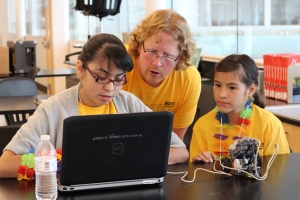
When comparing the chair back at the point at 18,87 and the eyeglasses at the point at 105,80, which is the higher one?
the eyeglasses at the point at 105,80

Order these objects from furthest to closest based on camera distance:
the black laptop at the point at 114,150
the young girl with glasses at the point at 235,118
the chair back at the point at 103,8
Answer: the chair back at the point at 103,8, the young girl with glasses at the point at 235,118, the black laptop at the point at 114,150

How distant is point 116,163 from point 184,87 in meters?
0.96

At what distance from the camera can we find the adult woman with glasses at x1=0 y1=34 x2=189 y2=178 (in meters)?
1.77

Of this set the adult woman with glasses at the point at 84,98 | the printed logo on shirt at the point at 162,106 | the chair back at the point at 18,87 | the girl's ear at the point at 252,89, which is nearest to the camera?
the adult woman with glasses at the point at 84,98

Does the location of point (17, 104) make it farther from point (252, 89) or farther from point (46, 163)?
point (46, 163)

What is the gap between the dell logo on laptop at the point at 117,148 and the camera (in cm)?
158

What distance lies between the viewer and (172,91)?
246 centimetres

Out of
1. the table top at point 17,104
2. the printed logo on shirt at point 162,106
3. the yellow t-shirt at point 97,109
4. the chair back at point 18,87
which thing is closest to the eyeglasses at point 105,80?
the yellow t-shirt at point 97,109

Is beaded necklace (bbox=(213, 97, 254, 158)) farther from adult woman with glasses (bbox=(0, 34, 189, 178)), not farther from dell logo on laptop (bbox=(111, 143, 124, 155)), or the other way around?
dell logo on laptop (bbox=(111, 143, 124, 155))

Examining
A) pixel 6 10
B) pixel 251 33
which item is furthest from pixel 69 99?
pixel 6 10

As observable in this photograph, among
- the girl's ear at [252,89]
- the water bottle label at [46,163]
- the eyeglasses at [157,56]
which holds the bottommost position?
the water bottle label at [46,163]

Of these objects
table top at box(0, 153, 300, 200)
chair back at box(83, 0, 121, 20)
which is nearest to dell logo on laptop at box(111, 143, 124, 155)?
table top at box(0, 153, 300, 200)

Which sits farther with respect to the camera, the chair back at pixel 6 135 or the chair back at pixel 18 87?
the chair back at pixel 18 87

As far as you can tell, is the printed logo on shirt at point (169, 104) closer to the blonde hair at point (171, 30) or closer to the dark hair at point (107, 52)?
the blonde hair at point (171, 30)
